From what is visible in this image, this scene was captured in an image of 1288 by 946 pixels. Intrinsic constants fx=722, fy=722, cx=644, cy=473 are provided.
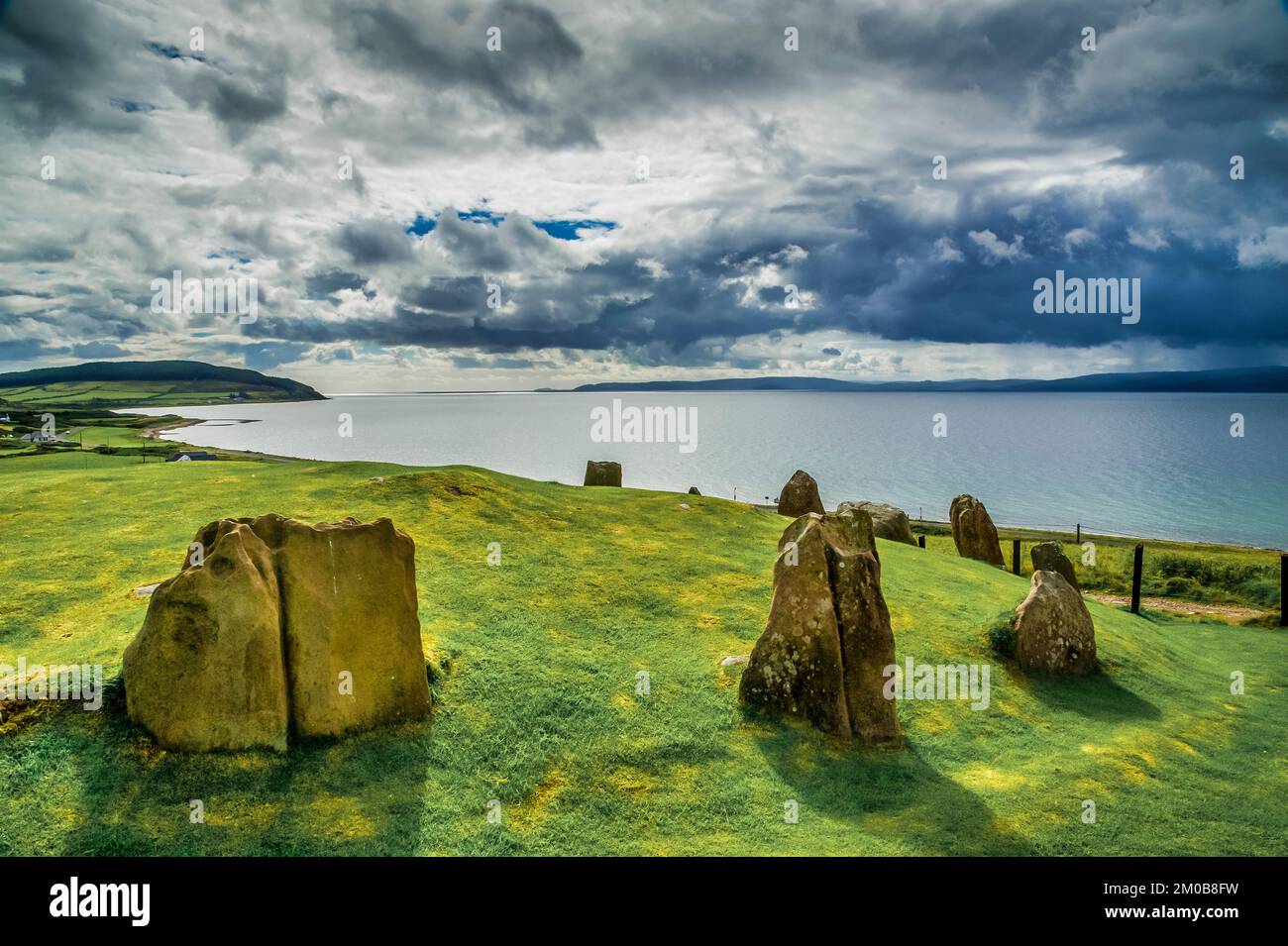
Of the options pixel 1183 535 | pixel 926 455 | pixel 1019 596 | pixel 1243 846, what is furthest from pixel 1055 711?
pixel 926 455

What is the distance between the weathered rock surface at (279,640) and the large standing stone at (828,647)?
5845mm

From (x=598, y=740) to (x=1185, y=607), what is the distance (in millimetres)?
33351

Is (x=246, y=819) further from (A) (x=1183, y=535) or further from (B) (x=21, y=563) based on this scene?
(A) (x=1183, y=535)

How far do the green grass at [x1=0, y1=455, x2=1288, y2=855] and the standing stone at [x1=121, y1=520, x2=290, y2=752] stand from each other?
0.32 m

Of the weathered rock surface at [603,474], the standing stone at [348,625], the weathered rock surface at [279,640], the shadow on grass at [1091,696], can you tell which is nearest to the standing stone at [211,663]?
the weathered rock surface at [279,640]

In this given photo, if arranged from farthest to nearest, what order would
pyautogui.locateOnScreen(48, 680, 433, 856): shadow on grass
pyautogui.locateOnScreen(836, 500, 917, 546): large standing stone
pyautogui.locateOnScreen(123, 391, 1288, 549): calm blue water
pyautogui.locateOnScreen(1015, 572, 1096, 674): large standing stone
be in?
pyautogui.locateOnScreen(123, 391, 1288, 549): calm blue water, pyautogui.locateOnScreen(836, 500, 917, 546): large standing stone, pyautogui.locateOnScreen(1015, 572, 1096, 674): large standing stone, pyautogui.locateOnScreen(48, 680, 433, 856): shadow on grass

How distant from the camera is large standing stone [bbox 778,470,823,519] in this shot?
32.2 m

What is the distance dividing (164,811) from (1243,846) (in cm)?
1367

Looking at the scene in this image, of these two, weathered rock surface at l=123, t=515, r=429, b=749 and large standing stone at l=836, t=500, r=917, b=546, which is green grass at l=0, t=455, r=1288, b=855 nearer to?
weathered rock surface at l=123, t=515, r=429, b=749

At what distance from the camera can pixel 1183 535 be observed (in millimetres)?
68062

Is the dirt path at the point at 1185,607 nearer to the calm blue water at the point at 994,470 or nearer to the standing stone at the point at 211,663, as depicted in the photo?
the standing stone at the point at 211,663

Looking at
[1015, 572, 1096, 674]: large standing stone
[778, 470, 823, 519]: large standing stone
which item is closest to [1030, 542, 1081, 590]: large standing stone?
[778, 470, 823, 519]: large standing stone

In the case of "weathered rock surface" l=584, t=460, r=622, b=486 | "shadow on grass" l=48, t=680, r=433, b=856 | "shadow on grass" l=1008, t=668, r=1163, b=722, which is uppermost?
"weathered rock surface" l=584, t=460, r=622, b=486

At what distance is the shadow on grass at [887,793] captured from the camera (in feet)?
30.8
